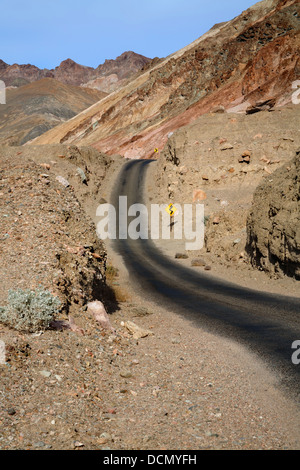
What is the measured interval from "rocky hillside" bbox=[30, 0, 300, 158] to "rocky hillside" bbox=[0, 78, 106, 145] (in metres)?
28.1

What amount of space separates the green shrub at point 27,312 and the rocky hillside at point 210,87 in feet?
126

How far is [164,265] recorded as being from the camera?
24.9 meters

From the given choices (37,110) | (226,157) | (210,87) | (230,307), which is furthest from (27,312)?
(37,110)

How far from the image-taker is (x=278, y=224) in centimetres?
1748

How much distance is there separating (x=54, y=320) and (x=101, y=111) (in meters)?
101

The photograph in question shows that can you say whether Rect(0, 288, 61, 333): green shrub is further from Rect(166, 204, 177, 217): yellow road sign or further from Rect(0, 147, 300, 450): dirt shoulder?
Rect(166, 204, 177, 217): yellow road sign

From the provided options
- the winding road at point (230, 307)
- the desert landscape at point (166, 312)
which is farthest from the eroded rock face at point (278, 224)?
the winding road at point (230, 307)

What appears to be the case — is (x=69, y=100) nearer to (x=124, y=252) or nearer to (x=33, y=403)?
(x=124, y=252)

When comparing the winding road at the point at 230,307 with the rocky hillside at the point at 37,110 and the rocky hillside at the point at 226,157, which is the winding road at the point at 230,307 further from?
the rocky hillside at the point at 37,110

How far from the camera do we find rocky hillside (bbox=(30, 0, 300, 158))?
178 ft

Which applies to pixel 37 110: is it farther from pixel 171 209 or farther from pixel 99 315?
pixel 99 315

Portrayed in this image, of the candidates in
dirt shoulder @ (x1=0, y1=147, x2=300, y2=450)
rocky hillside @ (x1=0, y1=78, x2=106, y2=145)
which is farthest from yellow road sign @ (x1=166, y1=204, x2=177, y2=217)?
rocky hillside @ (x1=0, y1=78, x2=106, y2=145)

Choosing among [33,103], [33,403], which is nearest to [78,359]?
[33,403]

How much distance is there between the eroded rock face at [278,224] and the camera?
54.0 ft
